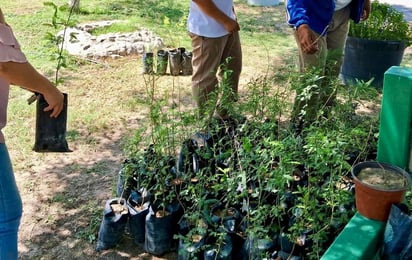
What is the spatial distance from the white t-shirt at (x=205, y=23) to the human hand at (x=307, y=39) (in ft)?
1.68

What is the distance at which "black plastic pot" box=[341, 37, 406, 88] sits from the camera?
530 centimetres

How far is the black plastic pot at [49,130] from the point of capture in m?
2.38

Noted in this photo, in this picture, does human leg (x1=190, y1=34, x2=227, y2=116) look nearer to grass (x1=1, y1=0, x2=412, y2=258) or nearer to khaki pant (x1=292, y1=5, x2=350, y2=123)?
grass (x1=1, y1=0, x2=412, y2=258)

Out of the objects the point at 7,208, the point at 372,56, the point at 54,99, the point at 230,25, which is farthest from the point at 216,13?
the point at 372,56

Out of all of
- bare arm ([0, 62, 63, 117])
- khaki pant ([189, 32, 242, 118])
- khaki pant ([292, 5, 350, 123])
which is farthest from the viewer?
khaki pant ([189, 32, 242, 118])

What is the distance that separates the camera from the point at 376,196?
207cm

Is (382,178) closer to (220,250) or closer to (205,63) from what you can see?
(220,250)

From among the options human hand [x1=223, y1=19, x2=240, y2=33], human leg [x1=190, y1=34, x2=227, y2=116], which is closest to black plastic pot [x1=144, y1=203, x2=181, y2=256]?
human leg [x1=190, y1=34, x2=227, y2=116]

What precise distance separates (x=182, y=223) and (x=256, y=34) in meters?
5.17

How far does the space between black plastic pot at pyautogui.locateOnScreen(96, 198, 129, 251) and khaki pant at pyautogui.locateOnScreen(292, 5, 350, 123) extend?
124 cm

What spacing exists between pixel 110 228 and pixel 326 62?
1710 mm

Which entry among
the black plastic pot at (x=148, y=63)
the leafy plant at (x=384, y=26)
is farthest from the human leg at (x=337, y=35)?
the leafy plant at (x=384, y=26)

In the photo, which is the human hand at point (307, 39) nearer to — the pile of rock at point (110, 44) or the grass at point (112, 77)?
the grass at point (112, 77)

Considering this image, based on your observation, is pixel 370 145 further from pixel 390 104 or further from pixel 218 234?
pixel 218 234
